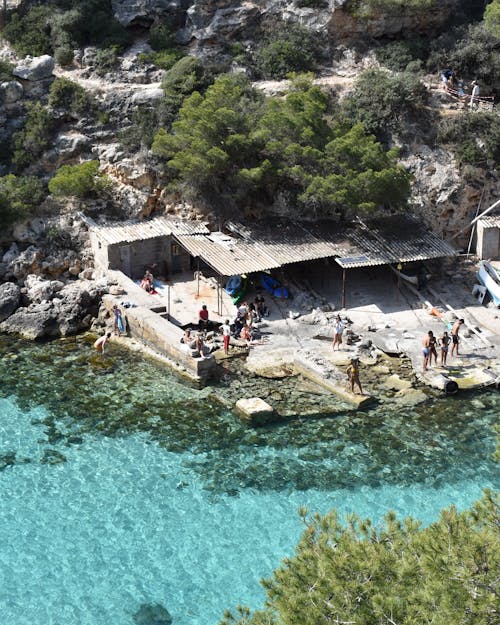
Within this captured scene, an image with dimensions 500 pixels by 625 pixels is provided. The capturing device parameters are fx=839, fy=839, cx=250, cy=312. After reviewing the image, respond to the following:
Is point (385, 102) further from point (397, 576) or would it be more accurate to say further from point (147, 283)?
point (397, 576)

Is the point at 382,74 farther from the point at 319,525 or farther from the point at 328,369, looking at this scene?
the point at 319,525

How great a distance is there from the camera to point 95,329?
28609 millimetres

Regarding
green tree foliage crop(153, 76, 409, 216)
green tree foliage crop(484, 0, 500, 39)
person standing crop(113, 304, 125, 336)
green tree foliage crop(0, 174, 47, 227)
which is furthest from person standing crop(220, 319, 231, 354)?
green tree foliage crop(484, 0, 500, 39)

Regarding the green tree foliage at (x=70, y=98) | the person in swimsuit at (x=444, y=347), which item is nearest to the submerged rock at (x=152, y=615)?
the person in swimsuit at (x=444, y=347)

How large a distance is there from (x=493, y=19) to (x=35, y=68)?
66.1 ft

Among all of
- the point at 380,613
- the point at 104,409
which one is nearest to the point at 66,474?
the point at 104,409

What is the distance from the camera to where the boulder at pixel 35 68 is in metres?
37.6

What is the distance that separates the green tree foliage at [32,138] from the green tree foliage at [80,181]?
2.02m

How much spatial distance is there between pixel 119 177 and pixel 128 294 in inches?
273

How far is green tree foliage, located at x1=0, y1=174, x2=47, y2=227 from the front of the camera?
32.2 m

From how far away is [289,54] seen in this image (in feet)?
125

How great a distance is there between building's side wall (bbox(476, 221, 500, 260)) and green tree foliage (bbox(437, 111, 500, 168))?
2.96m

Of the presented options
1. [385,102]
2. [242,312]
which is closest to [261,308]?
[242,312]

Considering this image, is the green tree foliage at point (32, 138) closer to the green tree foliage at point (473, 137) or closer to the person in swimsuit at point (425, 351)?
the green tree foliage at point (473, 137)
